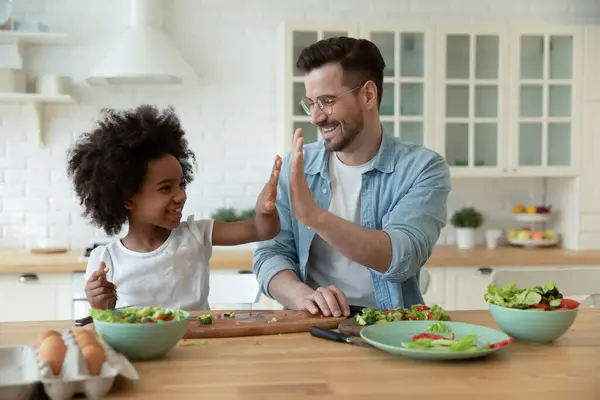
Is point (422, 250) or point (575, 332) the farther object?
point (422, 250)

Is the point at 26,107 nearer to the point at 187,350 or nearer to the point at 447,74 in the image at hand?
the point at 447,74

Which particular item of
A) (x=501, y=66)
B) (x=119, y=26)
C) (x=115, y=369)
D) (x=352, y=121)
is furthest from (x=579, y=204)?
(x=115, y=369)

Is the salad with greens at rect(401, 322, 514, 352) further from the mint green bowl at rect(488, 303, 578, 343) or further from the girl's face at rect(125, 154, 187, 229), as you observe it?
the girl's face at rect(125, 154, 187, 229)

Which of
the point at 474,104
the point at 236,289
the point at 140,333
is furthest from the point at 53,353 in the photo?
the point at 474,104

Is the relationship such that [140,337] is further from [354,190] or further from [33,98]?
[33,98]

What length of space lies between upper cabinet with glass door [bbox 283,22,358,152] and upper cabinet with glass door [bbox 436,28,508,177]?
649mm

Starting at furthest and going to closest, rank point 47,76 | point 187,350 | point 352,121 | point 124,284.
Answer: point 47,76, point 352,121, point 124,284, point 187,350

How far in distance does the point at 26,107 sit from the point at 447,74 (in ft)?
8.10

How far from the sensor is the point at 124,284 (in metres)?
2.16

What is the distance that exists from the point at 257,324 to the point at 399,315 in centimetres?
35

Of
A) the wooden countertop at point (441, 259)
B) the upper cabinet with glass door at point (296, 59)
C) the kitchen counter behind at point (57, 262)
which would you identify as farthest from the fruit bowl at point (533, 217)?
the kitchen counter behind at point (57, 262)

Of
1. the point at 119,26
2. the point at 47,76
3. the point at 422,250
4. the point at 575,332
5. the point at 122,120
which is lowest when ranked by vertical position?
the point at 575,332

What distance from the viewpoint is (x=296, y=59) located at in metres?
4.20

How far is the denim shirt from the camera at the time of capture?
87.8 inches
